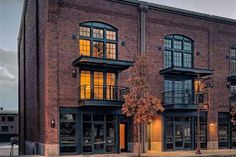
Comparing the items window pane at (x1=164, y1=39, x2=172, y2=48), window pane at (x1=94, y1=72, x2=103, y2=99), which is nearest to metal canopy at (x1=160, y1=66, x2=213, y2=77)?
window pane at (x1=164, y1=39, x2=172, y2=48)

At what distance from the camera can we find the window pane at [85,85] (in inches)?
932

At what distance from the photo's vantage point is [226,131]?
30.6m

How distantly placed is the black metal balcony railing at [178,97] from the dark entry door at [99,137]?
18.9ft

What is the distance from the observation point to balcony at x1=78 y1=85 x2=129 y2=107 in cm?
2295

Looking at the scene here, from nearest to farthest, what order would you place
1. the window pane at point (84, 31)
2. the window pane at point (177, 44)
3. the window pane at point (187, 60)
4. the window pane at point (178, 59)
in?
the window pane at point (84, 31) → the window pane at point (178, 59) → the window pane at point (177, 44) → the window pane at point (187, 60)

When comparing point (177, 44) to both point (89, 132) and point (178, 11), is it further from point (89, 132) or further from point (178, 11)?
point (89, 132)

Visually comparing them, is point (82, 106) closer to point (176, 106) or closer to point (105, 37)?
point (105, 37)

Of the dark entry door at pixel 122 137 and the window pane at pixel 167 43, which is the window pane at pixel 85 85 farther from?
the window pane at pixel 167 43

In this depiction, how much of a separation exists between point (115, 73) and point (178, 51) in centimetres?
636

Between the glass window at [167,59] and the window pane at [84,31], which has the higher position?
the window pane at [84,31]

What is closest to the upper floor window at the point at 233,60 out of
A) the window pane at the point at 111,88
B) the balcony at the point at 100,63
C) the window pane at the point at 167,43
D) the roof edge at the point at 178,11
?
the roof edge at the point at 178,11

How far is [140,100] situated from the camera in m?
21.8

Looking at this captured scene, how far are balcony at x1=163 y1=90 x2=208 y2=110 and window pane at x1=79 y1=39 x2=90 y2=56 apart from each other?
711 centimetres

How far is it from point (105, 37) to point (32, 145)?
10.0 metres
